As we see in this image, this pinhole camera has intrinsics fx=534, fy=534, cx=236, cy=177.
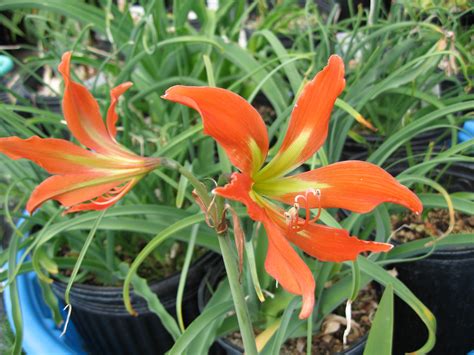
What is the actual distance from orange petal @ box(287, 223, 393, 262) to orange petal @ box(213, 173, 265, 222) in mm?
61

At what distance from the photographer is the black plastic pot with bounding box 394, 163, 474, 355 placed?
3.44 ft

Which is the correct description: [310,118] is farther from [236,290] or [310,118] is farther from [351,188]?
[236,290]

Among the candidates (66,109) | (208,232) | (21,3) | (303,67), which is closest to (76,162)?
(66,109)

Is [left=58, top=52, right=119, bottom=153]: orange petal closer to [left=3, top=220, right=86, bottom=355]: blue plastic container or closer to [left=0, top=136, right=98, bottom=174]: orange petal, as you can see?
[left=0, top=136, right=98, bottom=174]: orange petal

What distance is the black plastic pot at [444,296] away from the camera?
41.3 inches

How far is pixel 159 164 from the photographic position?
1.73 feet

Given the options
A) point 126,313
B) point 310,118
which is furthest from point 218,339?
point 310,118

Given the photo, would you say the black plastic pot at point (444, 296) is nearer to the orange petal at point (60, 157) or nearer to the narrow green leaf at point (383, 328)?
the narrow green leaf at point (383, 328)

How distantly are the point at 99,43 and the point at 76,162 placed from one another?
2.13 meters

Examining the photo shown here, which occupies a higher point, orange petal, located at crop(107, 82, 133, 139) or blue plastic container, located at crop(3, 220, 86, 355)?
orange petal, located at crop(107, 82, 133, 139)

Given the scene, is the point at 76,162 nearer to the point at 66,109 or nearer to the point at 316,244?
the point at 66,109

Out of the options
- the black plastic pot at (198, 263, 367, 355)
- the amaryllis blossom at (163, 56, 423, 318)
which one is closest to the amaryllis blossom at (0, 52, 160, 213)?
the amaryllis blossom at (163, 56, 423, 318)

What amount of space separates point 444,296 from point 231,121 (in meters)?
0.83

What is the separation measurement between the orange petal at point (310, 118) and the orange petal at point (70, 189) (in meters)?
0.16
